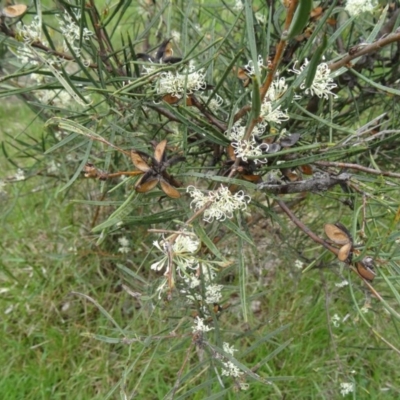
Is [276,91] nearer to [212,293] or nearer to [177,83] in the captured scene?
[177,83]

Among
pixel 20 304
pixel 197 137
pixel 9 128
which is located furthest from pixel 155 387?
pixel 9 128

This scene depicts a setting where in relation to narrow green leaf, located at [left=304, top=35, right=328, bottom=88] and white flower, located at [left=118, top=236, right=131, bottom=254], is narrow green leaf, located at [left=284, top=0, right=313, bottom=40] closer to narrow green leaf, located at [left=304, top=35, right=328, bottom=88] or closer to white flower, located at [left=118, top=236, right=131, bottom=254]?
narrow green leaf, located at [left=304, top=35, right=328, bottom=88]

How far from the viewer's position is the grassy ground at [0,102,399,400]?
1212 mm

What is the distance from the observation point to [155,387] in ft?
3.98

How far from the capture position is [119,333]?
1.13 m

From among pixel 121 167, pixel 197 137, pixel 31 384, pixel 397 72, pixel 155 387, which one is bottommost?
pixel 31 384

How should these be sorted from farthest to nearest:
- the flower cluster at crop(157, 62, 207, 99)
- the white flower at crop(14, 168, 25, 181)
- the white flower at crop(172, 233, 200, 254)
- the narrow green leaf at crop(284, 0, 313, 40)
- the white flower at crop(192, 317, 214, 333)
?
the white flower at crop(14, 168, 25, 181)
the white flower at crop(192, 317, 214, 333)
the flower cluster at crop(157, 62, 207, 99)
the white flower at crop(172, 233, 200, 254)
the narrow green leaf at crop(284, 0, 313, 40)

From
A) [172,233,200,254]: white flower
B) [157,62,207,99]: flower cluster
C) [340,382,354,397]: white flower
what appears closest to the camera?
[172,233,200,254]: white flower

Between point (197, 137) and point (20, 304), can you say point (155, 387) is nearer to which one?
point (20, 304)

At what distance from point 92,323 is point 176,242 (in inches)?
37.5

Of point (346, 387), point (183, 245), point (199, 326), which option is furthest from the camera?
point (346, 387)

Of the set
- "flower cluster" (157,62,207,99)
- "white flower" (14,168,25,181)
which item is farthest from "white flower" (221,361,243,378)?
"white flower" (14,168,25,181)

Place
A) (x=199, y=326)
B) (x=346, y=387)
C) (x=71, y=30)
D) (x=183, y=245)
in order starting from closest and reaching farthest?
1. (x=183, y=245)
2. (x=71, y=30)
3. (x=199, y=326)
4. (x=346, y=387)

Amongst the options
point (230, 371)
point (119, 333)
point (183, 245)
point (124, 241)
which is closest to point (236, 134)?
point (183, 245)
